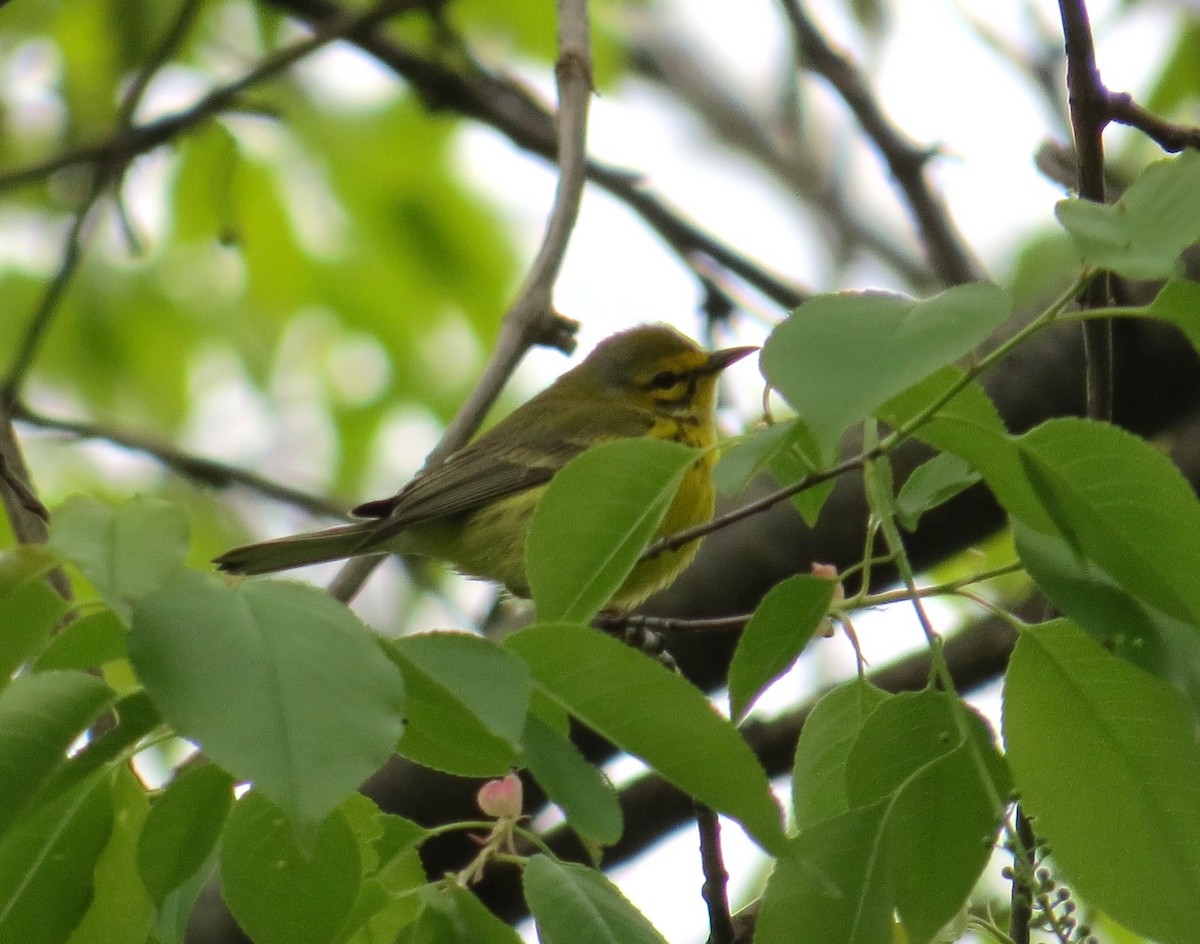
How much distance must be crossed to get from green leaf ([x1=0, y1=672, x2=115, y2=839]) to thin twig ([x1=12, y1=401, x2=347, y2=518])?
3.77 meters

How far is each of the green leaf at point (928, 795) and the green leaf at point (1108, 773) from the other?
70 millimetres

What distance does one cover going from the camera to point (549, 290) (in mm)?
4219

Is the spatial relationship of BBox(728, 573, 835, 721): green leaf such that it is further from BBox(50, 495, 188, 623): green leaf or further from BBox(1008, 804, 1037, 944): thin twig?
BBox(50, 495, 188, 623): green leaf

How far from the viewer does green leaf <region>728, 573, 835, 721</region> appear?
7.16 feet

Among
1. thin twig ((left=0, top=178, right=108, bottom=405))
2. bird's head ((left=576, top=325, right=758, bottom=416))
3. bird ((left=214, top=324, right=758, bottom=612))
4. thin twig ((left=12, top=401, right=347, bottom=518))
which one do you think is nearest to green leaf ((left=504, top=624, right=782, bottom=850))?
bird ((left=214, top=324, right=758, bottom=612))

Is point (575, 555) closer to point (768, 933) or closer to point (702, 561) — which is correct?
point (768, 933)

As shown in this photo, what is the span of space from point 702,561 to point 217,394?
5.17 m

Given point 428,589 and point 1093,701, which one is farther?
point 428,589

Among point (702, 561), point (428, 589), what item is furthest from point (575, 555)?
point (428, 589)

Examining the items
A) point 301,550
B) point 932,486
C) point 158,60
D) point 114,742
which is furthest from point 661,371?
point 114,742

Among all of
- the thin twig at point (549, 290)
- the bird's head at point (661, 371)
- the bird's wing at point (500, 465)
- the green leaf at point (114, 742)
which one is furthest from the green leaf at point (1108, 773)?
the bird's head at point (661, 371)

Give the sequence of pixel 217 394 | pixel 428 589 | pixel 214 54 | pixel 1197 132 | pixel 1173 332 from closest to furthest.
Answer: pixel 1197 132 < pixel 1173 332 < pixel 428 589 < pixel 214 54 < pixel 217 394

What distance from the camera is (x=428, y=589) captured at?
19.5ft

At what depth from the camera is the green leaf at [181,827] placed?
1.92 m
